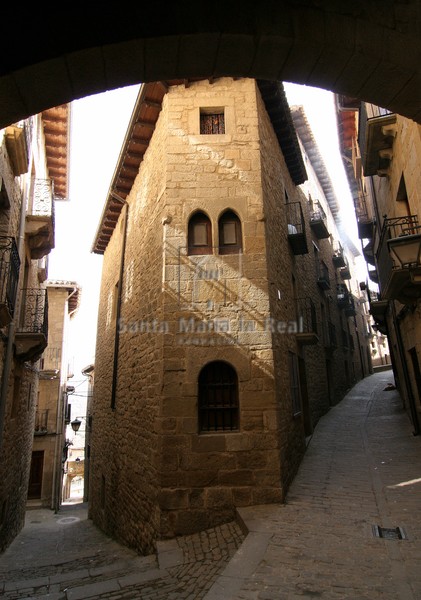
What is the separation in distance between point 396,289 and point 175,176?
474 cm

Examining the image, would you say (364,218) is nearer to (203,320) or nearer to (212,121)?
(212,121)

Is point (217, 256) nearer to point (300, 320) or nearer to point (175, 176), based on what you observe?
point (175, 176)

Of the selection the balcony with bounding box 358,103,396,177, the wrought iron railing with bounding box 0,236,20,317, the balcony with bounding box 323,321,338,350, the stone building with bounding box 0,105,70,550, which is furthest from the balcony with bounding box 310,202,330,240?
the wrought iron railing with bounding box 0,236,20,317

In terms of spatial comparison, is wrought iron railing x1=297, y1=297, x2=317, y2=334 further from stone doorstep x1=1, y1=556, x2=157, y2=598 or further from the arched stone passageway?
the arched stone passageway

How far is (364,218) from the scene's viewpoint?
1429 cm

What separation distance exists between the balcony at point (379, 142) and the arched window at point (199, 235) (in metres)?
3.89

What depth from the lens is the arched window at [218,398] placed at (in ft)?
21.9

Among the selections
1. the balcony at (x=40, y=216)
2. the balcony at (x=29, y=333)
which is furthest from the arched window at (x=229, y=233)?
the balcony at (x=40, y=216)

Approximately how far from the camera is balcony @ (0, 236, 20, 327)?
267 inches

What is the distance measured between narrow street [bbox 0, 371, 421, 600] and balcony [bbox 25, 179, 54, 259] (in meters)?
7.14

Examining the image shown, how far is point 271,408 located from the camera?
21.6 ft

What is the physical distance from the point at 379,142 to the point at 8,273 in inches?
310

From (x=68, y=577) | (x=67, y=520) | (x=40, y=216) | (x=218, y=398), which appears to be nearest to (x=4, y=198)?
(x=40, y=216)

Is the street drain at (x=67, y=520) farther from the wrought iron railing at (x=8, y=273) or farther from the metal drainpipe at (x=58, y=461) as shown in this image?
the wrought iron railing at (x=8, y=273)
